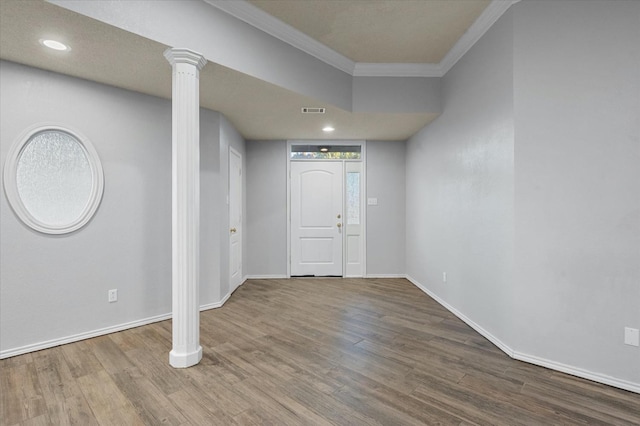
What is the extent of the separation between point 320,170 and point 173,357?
12.5ft

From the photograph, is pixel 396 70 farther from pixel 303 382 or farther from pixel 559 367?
pixel 303 382

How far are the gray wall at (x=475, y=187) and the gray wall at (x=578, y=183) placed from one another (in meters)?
0.13

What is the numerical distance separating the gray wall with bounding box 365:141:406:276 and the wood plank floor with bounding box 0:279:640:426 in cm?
223

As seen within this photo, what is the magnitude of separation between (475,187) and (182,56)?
114 inches

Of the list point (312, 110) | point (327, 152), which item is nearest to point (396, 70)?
point (312, 110)

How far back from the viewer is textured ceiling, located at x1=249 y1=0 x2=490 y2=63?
2627 mm

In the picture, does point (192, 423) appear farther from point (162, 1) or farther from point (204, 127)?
point (204, 127)

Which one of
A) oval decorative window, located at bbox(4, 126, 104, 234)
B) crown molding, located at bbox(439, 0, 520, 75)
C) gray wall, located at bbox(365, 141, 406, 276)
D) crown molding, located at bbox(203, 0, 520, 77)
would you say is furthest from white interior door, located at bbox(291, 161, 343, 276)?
oval decorative window, located at bbox(4, 126, 104, 234)

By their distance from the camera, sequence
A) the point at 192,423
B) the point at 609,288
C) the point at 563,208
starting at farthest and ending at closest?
the point at 563,208
the point at 609,288
the point at 192,423

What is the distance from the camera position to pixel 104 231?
3.02 m

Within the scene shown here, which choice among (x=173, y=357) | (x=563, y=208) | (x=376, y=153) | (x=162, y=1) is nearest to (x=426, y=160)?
(x=376, y=153)

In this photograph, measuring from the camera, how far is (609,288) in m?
2.14

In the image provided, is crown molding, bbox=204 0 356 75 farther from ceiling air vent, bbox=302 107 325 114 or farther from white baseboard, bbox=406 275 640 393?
white baseboard, bbox=406 275 640 393

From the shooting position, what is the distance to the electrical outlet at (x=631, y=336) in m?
2.04
